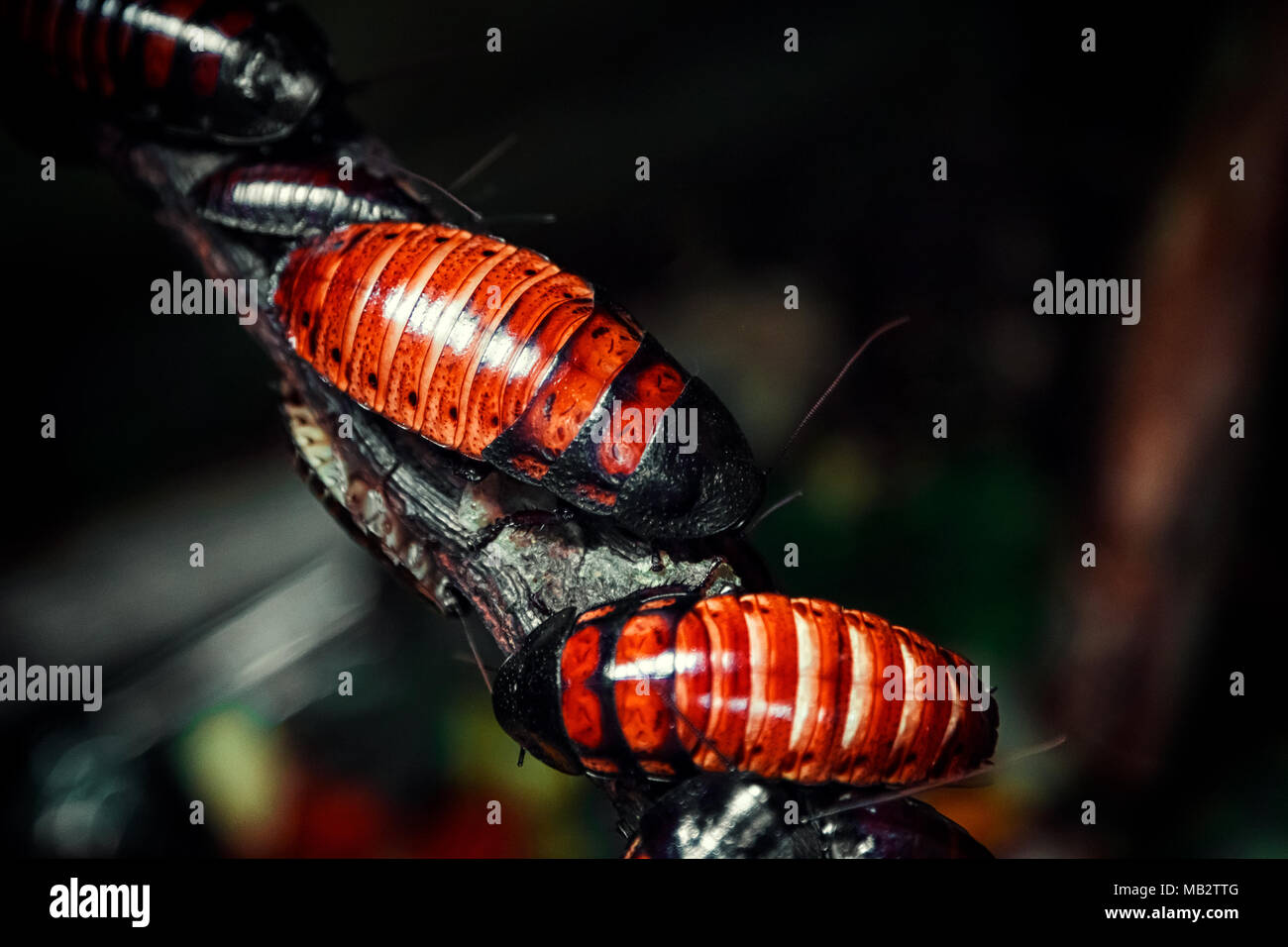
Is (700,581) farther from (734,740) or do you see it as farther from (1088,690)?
(1088,690)

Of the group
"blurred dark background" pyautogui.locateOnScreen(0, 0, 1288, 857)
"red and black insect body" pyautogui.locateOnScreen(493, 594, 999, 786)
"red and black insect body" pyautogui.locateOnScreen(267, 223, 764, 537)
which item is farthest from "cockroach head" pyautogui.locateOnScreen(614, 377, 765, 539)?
"blurred dark background" pyautogui.locateOnScreen(0, 0, 1288, 857)

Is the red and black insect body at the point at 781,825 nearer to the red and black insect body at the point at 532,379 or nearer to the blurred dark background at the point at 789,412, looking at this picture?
the red and black insect body at the point at 532,379

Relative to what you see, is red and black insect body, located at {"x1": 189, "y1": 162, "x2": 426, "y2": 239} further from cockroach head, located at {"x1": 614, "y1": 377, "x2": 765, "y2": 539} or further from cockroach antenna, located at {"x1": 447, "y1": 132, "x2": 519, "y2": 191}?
cockroach head, located at {"x1": 614, "y1": 377, "x2": 765, "y2": 539}

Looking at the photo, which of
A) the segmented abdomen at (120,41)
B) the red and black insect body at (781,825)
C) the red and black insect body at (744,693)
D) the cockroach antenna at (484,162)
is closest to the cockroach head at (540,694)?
the red and black insect body at (744,693)
